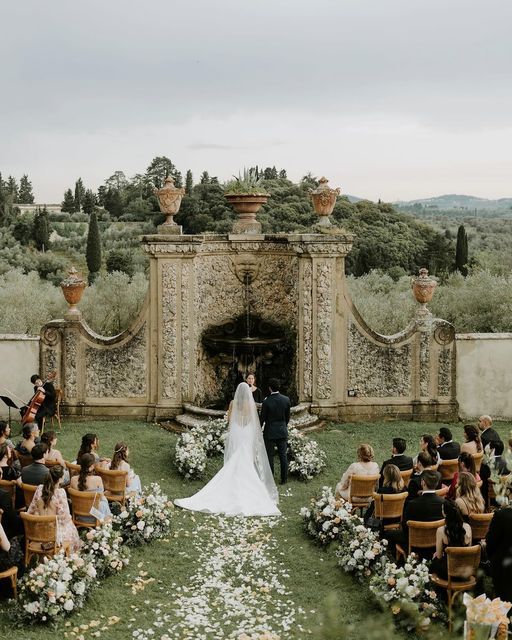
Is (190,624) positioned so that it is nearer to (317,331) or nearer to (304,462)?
(304,462)

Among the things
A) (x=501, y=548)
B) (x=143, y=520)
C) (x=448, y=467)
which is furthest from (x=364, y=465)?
(x=501, y=548)

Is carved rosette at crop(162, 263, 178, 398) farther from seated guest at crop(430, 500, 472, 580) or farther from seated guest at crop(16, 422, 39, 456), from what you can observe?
seated guest at crop(430, 500, 472, 580)

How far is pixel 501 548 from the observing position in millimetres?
6953

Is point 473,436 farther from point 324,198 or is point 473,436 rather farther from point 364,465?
point 324,198

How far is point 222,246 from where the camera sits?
16234 millimetres

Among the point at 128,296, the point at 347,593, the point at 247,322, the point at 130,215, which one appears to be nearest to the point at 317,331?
the point at 247,322

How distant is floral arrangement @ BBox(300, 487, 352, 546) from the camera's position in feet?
31.4

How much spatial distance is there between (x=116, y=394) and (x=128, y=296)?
11.7m

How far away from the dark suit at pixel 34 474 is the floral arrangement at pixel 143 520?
1155 mm

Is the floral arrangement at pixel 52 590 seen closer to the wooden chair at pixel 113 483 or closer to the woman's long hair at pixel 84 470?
the woman's long hair at pixel 84 470

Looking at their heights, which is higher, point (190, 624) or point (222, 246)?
point (222, 246)

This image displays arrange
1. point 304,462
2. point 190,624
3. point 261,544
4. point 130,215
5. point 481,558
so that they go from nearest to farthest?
point 190,624
point 481,558
point 261,544
point 304,462
point 130,215

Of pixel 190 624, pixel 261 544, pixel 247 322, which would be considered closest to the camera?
pixel 190 624

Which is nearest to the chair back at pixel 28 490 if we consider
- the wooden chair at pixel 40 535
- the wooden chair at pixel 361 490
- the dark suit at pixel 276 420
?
the wooden chair at pixel 40 535
